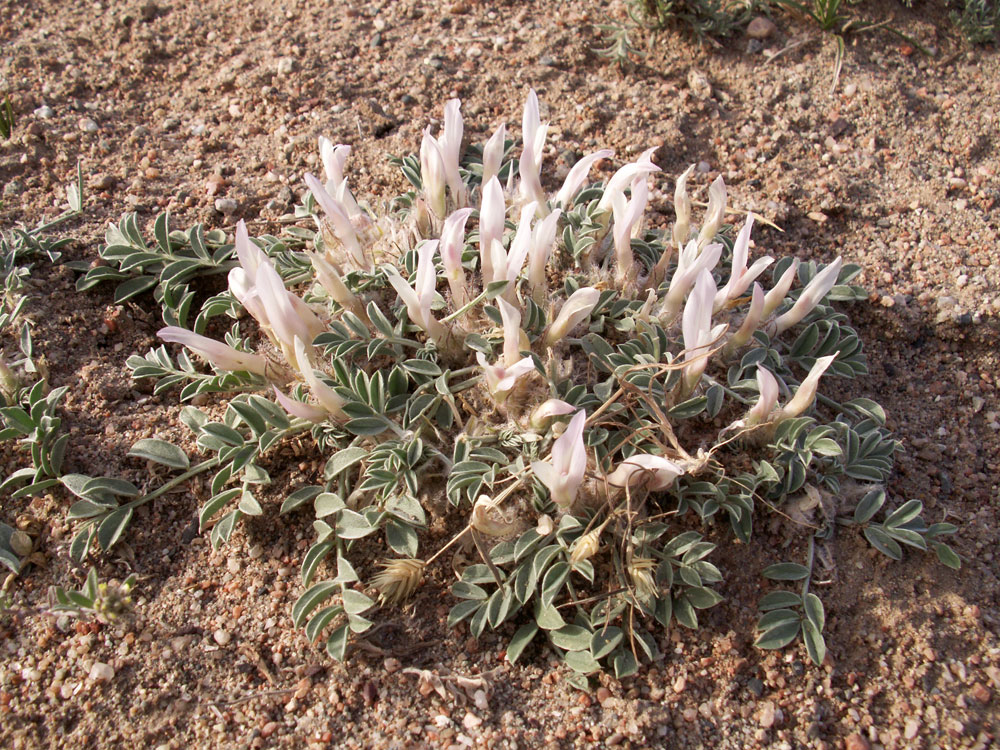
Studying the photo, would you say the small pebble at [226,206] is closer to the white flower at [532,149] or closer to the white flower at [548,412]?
the white flower at [532,149]

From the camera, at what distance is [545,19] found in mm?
4098

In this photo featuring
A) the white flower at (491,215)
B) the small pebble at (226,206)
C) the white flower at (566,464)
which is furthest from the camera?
the small pebble at (226,206)

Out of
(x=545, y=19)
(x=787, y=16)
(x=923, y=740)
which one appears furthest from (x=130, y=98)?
(x=923, y=740)

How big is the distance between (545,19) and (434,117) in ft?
2.96

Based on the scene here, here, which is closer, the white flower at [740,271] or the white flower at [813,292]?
the white flower at [740,271]

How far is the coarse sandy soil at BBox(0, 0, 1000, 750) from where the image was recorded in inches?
84.2

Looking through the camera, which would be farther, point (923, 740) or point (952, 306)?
point (952, 306)

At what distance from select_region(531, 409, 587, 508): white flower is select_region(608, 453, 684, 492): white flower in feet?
0.37

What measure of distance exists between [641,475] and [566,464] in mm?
263

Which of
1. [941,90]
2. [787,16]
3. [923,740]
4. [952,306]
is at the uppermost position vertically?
[787,16]

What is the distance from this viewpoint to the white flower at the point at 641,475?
2.09 m

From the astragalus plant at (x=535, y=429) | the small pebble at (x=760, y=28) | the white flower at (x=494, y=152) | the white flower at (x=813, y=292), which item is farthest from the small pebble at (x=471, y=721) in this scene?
the small pebble at (x=760, y=28)

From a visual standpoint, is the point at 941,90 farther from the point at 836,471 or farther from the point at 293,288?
the point at 293,288

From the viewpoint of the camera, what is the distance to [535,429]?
2.29m
